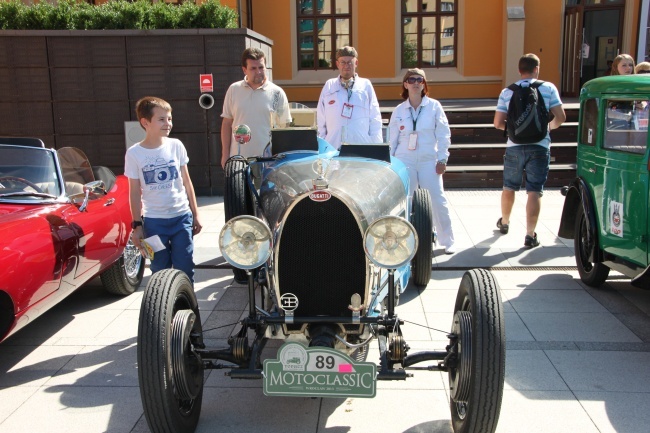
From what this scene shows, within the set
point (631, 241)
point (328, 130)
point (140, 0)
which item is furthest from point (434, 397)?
point (140, 0)

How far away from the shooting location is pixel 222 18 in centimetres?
1014

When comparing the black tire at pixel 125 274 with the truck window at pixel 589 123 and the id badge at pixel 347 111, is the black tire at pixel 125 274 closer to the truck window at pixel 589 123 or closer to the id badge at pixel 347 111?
the id badge at pixel 347 111

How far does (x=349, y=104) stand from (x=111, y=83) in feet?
16.1

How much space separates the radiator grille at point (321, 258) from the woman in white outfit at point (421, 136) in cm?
344

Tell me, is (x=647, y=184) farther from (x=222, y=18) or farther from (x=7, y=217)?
(x=222, y=18)

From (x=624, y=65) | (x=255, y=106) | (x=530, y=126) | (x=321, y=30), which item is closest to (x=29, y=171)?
(x=255, y=106)

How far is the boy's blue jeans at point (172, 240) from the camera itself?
15.5ft

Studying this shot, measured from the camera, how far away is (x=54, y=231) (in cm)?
466

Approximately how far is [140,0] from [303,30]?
6.13m

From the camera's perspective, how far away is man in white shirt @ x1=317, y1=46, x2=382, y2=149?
6.66m

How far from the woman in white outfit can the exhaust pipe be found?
3974mm

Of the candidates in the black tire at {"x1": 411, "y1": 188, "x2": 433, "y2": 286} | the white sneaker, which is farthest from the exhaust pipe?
the black tire at {"x1": 411, "y1": 188, "x2": 433, "y2": 286}

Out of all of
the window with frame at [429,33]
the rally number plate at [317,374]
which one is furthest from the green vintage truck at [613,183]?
the window with frame at [429,33]

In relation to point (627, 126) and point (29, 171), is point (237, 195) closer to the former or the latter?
point (29, 171)
